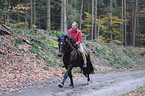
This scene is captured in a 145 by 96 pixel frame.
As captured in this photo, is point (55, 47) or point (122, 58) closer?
point (55, 47)

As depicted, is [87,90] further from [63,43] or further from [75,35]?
[75,35]

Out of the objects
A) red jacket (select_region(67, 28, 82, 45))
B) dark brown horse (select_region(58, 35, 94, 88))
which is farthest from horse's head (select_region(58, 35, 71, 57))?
red jacket (select_region(67, 28, 82, 45))

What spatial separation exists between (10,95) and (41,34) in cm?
1170

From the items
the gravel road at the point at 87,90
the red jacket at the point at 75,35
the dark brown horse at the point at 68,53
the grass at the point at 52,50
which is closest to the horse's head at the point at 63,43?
the dark brown horse at the point at 68,53

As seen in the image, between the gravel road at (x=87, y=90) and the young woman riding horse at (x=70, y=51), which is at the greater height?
the young woman riding horse at (x=70, y=51)

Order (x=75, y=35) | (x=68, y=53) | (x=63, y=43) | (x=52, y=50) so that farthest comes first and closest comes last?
(x=52, y=50) < (x=75, y=35) < (x=68, y=53) < (x=63, y=43)

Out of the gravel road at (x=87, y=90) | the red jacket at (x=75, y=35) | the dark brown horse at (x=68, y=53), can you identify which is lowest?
the gravel road at (x=87, y=90)

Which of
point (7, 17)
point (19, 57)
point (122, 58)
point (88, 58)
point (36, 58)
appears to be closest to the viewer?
point (88, 58)

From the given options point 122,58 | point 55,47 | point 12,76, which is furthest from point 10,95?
point 122,58

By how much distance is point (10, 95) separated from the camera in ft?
20.7

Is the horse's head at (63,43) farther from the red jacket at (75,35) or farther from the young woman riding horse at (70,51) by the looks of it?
the red jacket at (75,35)

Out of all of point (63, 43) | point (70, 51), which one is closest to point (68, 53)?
point (70, 51)

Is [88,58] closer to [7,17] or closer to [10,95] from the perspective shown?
[10,95]

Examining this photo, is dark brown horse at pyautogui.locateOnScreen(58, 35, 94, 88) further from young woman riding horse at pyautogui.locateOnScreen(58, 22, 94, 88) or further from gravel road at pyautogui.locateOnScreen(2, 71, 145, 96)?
gravel road at pyautogui.locateOnScreen(2, 71, 145, 96)
